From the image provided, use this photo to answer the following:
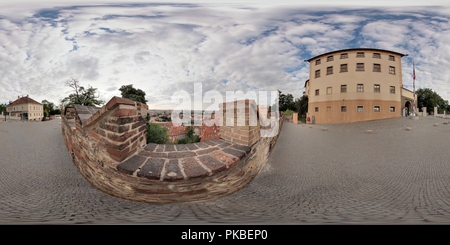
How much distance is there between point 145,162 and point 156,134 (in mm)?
1216

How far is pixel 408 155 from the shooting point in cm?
308

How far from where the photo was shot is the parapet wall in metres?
1.34

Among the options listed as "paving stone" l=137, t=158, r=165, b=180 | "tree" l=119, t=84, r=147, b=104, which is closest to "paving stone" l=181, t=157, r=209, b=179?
"paving stone" l=137, t=158, r=165, b=180

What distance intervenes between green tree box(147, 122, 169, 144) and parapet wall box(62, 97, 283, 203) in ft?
2.27

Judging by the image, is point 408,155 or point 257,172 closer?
point 257,172

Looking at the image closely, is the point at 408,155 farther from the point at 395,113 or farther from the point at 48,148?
the point at 48,148

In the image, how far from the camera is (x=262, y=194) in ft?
5.68

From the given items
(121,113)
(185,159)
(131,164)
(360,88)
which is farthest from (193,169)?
(360,88)

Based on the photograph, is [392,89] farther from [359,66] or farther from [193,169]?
[193,169]

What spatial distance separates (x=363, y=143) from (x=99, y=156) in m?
5.53

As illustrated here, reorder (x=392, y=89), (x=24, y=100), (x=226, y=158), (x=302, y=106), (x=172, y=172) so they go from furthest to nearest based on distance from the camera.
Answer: (x=302, y=106)
(x=392, y=89)
(x=24, y=100)
(x=226, y=158)
(x=172, y=172)

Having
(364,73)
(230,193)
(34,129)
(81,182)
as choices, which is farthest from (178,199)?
(364,73)

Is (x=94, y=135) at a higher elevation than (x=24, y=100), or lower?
lower

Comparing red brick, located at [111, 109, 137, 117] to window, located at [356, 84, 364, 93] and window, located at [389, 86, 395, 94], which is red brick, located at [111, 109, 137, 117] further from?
window, located at [389, 86, 395, 94]
